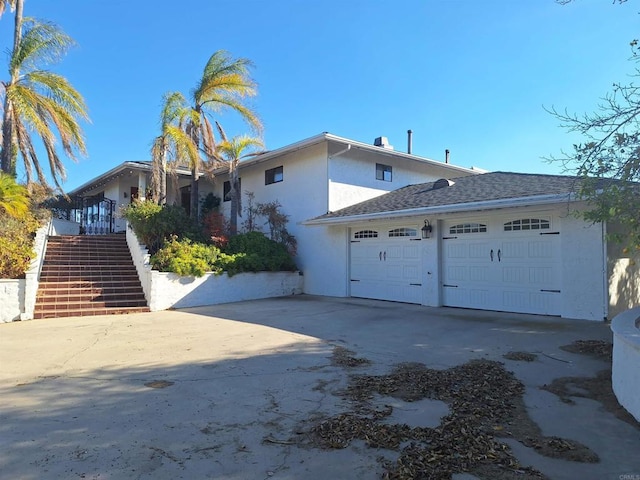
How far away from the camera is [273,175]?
1731 centimetres

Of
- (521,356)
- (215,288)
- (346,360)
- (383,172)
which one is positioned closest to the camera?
(346,360)

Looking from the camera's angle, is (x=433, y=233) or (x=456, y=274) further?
(x=433, y=233)

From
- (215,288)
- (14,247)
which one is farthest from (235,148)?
(14,247)

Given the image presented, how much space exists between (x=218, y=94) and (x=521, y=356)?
13065 millimetres

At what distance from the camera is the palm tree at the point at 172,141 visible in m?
13.6

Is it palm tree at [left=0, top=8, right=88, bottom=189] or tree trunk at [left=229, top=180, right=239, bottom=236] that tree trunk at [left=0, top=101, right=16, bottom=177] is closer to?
palm tree at [left=0, top=8, right=88, bottom=189]

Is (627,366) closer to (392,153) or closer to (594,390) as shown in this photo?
(594,390)

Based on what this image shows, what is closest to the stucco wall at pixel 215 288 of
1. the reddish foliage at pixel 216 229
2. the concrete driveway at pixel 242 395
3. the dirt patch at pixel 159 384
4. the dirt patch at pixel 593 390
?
the reddish foliage at pixel 216 229

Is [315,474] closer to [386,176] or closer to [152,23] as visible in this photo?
[152,23]

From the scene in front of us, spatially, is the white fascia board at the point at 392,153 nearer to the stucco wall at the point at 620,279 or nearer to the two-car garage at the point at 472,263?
the two-car garage at the point at 472,263

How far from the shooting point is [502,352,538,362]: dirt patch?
5.86 meters

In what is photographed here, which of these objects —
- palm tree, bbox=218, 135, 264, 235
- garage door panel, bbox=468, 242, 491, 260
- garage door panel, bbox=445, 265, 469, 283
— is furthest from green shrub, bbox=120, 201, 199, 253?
garage door panel, bbox=468, 242, 491, 260

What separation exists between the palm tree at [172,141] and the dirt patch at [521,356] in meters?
11.5

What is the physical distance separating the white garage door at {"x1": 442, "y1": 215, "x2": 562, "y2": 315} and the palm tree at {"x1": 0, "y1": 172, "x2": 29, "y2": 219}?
37.9 ft
